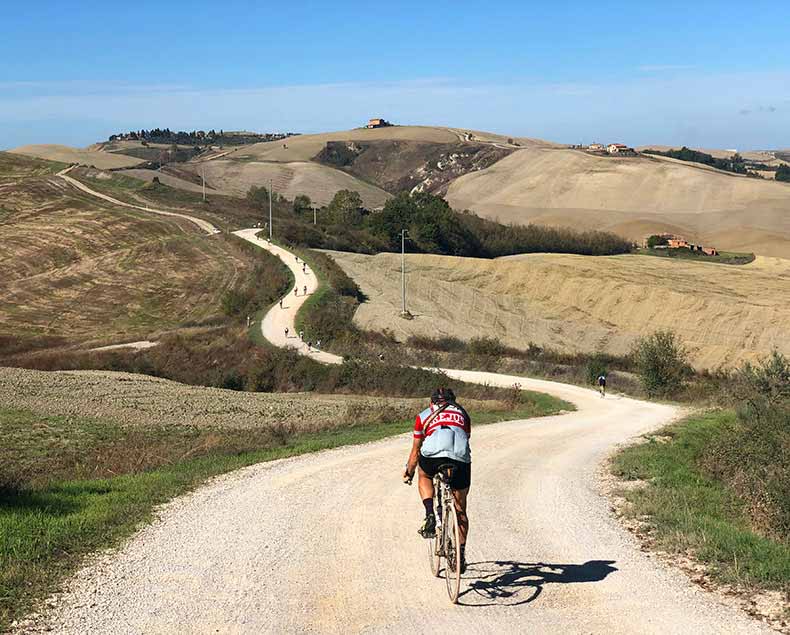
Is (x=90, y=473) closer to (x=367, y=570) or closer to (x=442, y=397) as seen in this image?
(x=367, y=570)

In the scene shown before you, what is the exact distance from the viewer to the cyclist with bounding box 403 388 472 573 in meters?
10.2

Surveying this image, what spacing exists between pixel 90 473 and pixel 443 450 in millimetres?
10560

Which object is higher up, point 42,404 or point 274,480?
point 274,480

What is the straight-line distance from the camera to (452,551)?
998 centimetres

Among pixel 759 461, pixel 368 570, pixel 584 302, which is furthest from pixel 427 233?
pixel 368 570

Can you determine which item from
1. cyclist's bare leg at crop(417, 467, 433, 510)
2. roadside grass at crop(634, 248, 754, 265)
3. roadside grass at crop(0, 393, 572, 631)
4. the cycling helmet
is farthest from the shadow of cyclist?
roadside grass at crop(634, 248, 754, 265)

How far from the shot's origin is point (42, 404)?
33.4 m

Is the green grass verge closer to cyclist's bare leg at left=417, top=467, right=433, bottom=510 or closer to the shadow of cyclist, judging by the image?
the shadow of cyclist

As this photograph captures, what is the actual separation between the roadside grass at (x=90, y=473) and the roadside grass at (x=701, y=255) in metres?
94.1

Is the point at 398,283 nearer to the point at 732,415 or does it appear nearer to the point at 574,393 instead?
the point at 574,393

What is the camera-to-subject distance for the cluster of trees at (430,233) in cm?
12400

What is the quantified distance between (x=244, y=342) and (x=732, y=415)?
35.6 m

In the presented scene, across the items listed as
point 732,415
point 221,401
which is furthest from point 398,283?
point 732,415

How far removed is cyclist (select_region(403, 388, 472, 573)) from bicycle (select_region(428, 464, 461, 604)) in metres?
0.06
